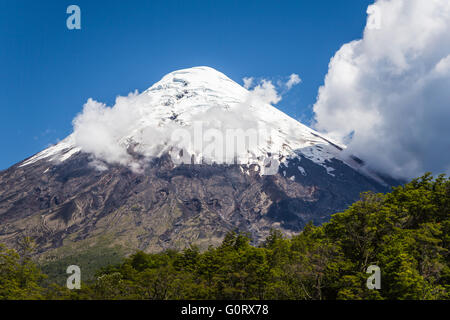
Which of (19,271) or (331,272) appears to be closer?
(331,272)

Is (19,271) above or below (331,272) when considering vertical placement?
above

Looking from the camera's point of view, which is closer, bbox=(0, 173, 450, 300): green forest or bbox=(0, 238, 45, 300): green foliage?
bbox=(0, 173, 450, 300): green forest

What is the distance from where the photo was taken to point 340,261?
29.8 m

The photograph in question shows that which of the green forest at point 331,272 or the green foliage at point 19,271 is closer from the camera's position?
the green forest at point 331,272
